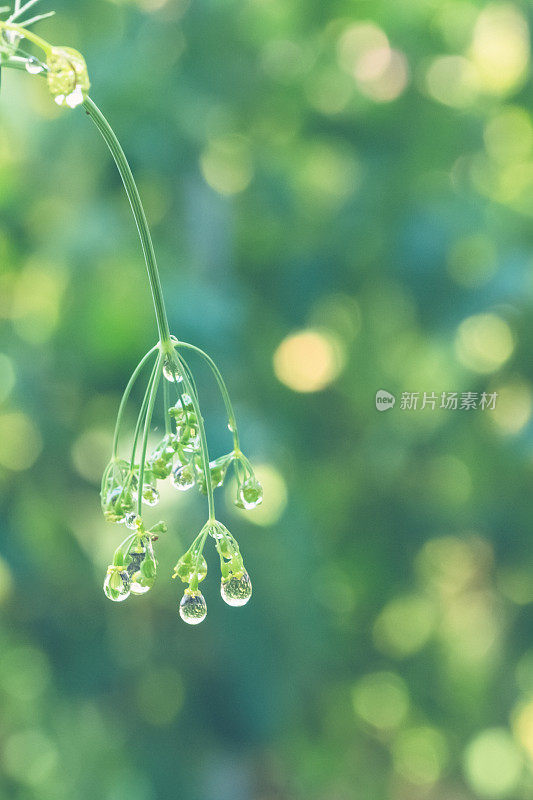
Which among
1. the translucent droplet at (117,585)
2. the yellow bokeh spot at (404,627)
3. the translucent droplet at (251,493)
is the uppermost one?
the translucent droplet at (251,493)

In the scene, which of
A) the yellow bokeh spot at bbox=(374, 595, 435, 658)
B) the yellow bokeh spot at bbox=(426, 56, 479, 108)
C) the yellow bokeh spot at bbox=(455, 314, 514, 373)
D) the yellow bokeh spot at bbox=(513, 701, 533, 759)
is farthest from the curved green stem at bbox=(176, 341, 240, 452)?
the yellow bokeh spot at bbox=(513, 701, 533, 759)

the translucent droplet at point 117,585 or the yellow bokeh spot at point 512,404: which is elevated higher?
the yellow bokeh spot at point 512,404

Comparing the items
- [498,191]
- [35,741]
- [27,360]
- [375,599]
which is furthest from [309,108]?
[35,741]

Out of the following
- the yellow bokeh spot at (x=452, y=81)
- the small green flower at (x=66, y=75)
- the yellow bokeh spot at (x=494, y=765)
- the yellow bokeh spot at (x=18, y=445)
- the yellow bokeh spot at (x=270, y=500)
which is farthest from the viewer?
the yellow bokeh spot at (x=494, y=765)

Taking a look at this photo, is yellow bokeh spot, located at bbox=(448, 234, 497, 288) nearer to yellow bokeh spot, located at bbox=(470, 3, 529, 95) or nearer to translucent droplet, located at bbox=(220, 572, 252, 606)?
yellow bokeh spot, located at bbox=(470, 3, 529, 95)

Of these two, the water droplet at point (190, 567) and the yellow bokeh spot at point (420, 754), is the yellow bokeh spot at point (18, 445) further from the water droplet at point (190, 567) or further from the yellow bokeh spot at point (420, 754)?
the water droplet at point (190, 567)

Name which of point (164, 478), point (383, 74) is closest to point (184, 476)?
point (164, 478)

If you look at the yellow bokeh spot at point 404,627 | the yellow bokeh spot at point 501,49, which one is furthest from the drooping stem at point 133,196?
the yellow bokeh spot at point 404,627

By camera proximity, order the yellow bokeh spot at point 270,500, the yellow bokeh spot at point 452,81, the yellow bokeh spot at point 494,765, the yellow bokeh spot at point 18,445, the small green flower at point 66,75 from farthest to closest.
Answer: the yellow bokeh spot at point 494,765
the yellow bokeh spot at point 452,81
the yellow bokeh spot at point 18,445
the yellow bokeh spot at point 270,500
the small green flower at point 66,75
